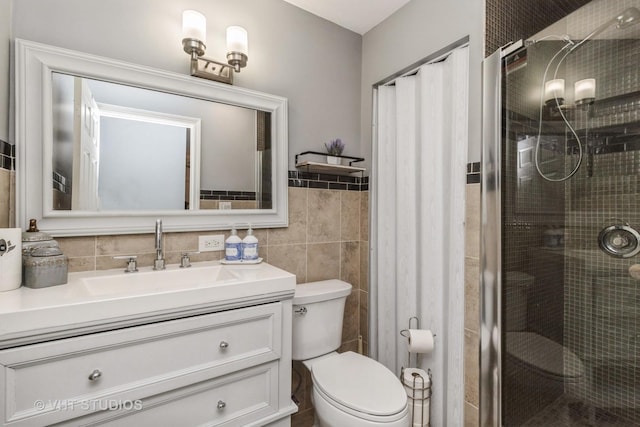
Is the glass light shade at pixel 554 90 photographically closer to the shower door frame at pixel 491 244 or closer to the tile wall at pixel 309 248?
the shower door frame at pixel 491 244

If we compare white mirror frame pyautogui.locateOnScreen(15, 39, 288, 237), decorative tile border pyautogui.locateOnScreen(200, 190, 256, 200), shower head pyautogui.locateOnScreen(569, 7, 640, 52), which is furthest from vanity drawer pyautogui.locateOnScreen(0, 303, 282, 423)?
shower head pyautogui.locateOnScreen(569, 7, 640, 52)

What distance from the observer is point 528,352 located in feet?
4.22

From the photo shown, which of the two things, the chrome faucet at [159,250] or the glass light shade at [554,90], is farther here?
the chrome faucet at [159,250]

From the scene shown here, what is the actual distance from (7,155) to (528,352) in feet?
7.18

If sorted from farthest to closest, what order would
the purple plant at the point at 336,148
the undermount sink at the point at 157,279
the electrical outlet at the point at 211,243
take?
the purple plant at the point at 336,148 < the electrical outlet at the point at 211,243 < the undermount sink at the point at 157,279

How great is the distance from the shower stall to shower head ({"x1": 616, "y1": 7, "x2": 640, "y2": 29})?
0.05ft

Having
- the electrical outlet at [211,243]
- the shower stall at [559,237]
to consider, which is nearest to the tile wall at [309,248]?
the electrical outlet at [211,243]

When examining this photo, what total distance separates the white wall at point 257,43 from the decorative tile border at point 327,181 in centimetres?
15

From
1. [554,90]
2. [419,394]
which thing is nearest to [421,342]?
[419,394]

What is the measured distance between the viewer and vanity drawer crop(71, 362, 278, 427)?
978 mm

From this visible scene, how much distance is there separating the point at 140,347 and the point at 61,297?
0.28m

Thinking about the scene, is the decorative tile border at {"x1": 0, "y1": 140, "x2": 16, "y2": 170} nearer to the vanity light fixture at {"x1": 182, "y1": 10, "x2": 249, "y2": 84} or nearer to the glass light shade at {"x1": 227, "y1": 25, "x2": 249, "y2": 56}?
the vanity light fixture at {"x1": 182, "y1": 10, "x2": 249, "y2": 84}

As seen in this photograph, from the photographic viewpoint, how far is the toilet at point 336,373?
46.6 inches

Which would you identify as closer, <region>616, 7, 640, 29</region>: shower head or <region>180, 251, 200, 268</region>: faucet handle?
<region>616, 7, 640, 29</region>: shower head
